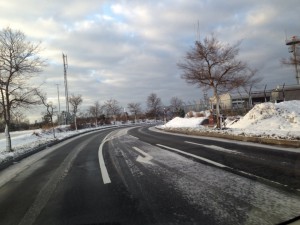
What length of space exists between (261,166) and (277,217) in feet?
14.3

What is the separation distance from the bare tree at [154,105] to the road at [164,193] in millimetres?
87923

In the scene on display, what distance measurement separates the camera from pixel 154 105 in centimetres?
10106

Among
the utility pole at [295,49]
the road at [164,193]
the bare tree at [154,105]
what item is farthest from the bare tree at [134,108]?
the road at [164,193]

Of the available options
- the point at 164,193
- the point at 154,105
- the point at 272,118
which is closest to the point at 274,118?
the point at 272,118

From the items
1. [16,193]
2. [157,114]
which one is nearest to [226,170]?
[16,193]

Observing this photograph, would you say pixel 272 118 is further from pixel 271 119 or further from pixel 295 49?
pixel 295 49

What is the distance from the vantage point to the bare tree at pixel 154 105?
99.6 m

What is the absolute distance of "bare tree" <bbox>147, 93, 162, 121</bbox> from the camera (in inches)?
3920

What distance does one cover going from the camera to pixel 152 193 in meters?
7.12

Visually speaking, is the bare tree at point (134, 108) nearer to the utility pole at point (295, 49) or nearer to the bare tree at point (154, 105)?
the bare tree at point (154, 105)

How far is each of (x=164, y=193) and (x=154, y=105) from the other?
94101 millimetres

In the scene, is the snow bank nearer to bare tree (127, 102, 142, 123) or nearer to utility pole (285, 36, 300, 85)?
utility pole (285, 36, 300, 85)

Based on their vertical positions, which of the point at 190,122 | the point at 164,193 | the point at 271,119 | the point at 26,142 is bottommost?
the point at 164,193

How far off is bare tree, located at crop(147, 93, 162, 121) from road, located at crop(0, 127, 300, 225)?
288 ft
